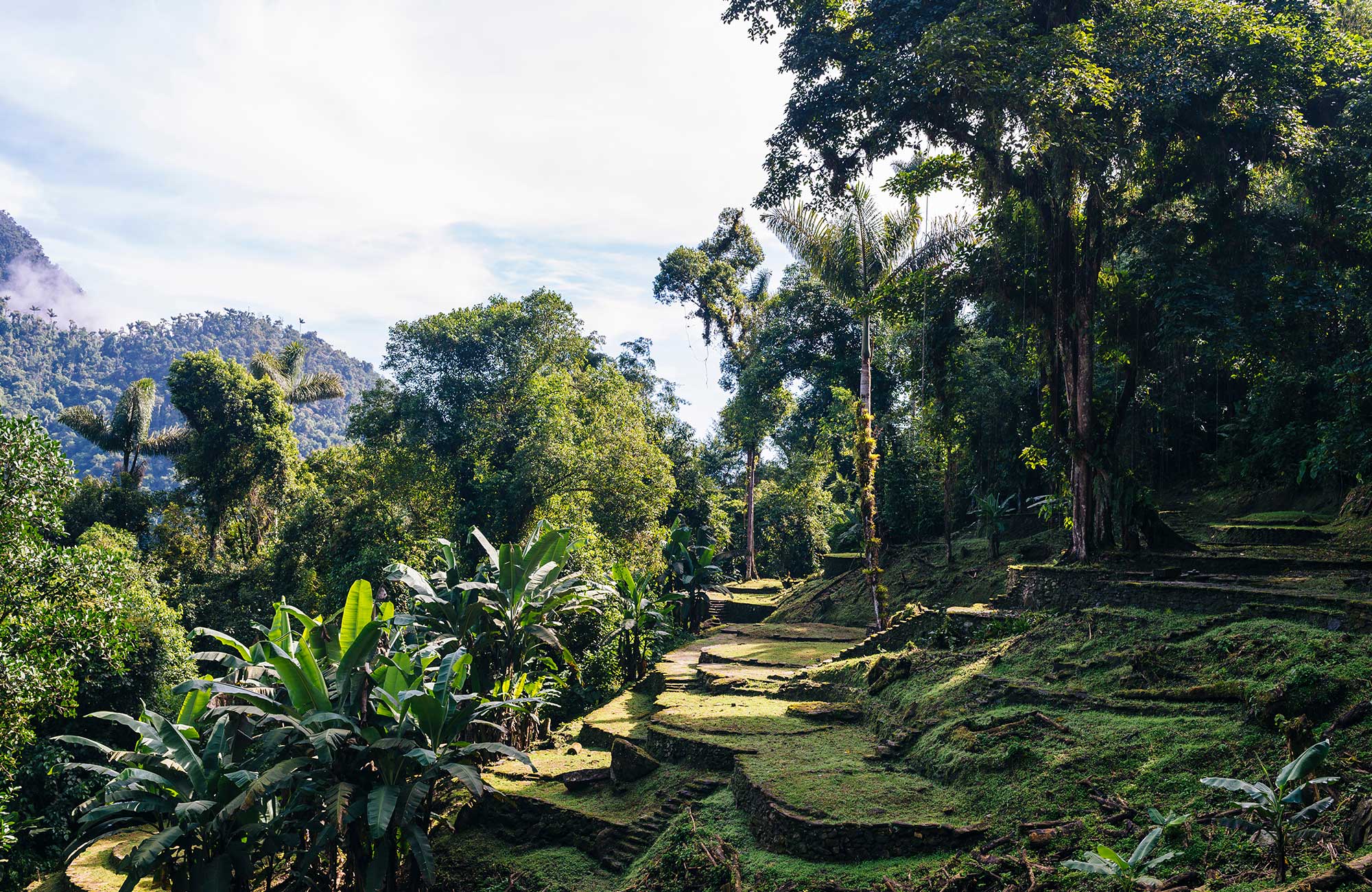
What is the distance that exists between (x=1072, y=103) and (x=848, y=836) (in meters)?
10.6

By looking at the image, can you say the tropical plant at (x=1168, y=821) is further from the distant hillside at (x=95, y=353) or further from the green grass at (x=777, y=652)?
the distant hillside at (x=95, y=353)

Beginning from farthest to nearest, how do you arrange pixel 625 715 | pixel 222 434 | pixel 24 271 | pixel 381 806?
1. pixel 24 271
2. pixel 222 434
3. pixel 625 715
4. pixel 381 806

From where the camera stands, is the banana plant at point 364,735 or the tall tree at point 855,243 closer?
the banana plant at point 364,735

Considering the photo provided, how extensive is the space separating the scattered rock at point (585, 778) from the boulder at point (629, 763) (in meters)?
0.17

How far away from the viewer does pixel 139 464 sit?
33.5 metres

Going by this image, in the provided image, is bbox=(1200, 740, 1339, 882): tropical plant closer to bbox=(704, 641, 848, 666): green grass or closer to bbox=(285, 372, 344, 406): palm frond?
bbox=(704, 641, 848, 666): green grass

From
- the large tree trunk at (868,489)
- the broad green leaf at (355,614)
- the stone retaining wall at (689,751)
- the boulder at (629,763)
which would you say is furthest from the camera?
the large tree trunk at (868,489)

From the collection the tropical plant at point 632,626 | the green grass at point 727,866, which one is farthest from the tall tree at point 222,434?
the green grass at point 727,866

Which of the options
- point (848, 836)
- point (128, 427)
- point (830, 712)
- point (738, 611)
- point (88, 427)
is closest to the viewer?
point (848, 836)

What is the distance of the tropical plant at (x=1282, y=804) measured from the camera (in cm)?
430

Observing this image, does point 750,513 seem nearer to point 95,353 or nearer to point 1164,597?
point 1164,597

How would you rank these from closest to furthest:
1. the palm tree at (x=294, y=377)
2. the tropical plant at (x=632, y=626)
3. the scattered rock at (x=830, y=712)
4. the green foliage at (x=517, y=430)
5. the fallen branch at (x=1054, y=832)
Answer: the fallen branch at (x=1054, y=832) → the scattered rock at (x=830, y=712) → the tropical plant at (x=632, y=626) → the green foliage at (x=517, y=430) → the palm tree at (x=294, y=377)

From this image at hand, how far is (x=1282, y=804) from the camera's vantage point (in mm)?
4527

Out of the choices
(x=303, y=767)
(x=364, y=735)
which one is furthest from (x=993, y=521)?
(x=303, y=767)
